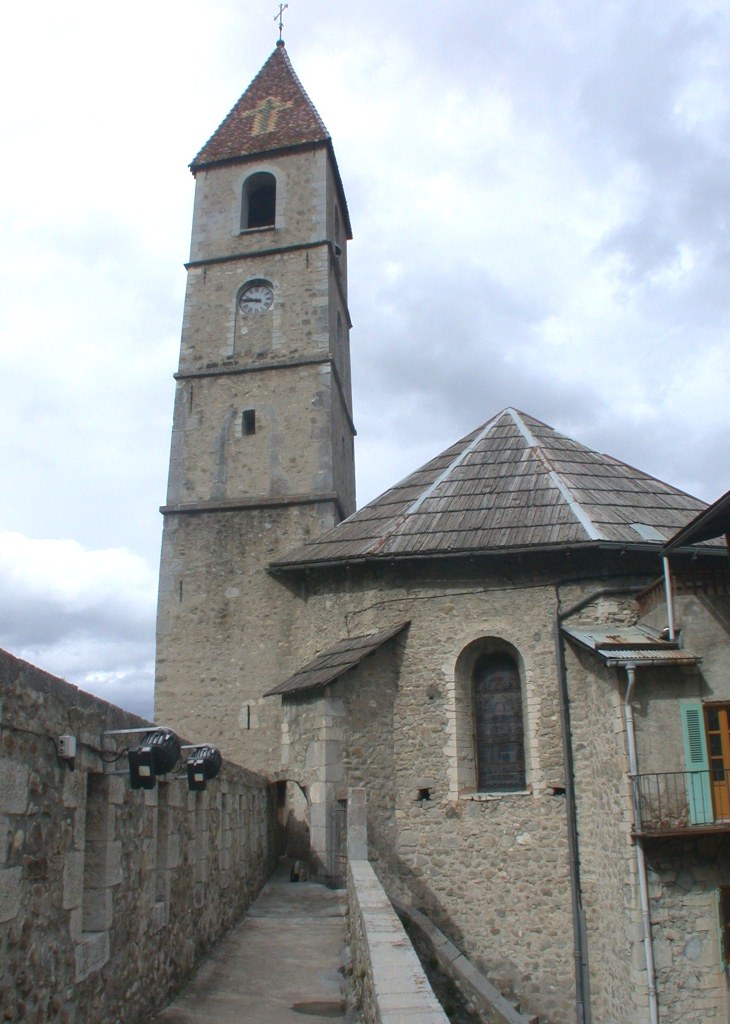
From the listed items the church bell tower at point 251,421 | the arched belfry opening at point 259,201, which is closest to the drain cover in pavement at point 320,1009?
the church bell tower at point 251,421

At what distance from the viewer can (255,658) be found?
16625 mm

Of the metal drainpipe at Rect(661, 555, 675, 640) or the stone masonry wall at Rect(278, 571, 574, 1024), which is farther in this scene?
the stone masonry wall at Rect(278, 571, 574, 1024)

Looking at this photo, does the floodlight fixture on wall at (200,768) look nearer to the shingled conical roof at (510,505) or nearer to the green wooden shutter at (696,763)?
the green wooden shutter at (696,763)

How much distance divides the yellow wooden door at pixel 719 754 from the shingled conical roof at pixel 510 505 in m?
2.67

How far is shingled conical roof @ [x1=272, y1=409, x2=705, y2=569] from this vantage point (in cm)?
1309

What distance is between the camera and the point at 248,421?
19.1 m

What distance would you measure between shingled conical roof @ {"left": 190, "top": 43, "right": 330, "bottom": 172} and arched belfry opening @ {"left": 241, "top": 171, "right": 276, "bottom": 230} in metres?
0.63

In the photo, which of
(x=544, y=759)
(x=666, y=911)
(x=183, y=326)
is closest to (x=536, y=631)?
(x=544, y=759)

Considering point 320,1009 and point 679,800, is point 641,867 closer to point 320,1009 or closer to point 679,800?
point 679,800

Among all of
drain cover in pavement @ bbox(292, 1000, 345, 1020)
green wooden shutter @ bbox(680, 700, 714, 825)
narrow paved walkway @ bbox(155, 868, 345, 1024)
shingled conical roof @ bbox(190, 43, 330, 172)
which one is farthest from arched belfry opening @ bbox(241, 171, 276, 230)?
drain cover in pavement @ bbox(292, 1000, 345, 1020)

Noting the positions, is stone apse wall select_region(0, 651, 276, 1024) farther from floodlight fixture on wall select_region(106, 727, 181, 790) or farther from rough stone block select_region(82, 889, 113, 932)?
floodlight fixture on wall select_region(106, 727, 181, 790)

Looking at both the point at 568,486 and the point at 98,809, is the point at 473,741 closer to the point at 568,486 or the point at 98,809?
the point at 568,486

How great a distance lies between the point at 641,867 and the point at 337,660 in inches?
197

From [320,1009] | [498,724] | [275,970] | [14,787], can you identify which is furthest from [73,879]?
[498,724]
